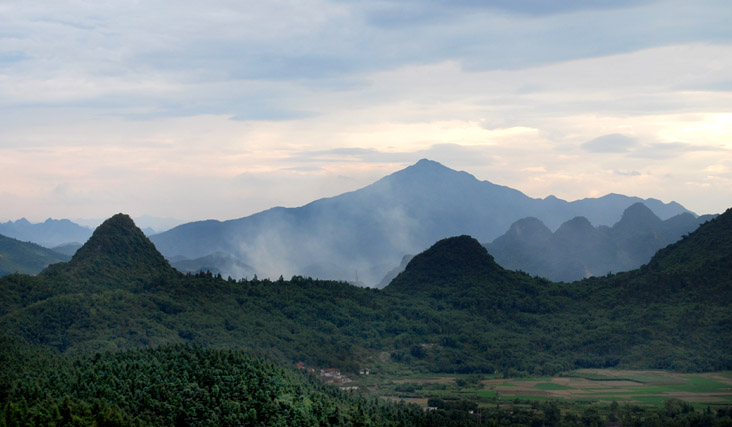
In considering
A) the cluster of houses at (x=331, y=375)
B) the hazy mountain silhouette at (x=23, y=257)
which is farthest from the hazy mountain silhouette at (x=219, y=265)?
the cluster of houses at (x=331, y=375)

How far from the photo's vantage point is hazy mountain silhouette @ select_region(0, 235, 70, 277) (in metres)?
104

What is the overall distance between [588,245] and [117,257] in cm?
8679

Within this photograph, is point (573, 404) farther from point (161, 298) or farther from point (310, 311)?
point (161, 298)

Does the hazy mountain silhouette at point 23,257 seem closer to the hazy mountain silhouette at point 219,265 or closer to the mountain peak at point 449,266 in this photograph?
the hazy mountain silhouette at point 219,265

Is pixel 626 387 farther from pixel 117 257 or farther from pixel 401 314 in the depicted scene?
pixel 117 257

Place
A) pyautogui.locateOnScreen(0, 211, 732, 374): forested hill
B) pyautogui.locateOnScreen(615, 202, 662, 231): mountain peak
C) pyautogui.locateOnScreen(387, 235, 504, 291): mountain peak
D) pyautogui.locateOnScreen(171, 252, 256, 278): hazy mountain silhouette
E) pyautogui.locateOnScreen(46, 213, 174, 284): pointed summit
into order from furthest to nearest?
pyautogui.locateOnScreen(615, 202, 662, 231): mountain peak, pyautogui.locateOnScreen(171, 252, 256, 278): hazy mountain silhouette, pyautogui.locateOnScreen(387, 235, 504, 291): mountain peak, pyautogui.locateOnScreen(46, 213, 174, 284): pointed summit, pyautogui.locateOnScreen(0, 211, 732, 374): forested hill

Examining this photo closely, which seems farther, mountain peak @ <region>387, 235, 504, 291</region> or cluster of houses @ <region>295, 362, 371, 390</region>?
mountain peak @ <region>387, 235, 504, 291</region>

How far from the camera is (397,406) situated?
40.3 m

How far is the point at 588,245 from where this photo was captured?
128 m

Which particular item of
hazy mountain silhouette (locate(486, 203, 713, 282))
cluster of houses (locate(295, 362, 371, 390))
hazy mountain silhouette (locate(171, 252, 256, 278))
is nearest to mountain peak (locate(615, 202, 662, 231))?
hazy mountain silhouette (locate(486, 203, 713, 282))

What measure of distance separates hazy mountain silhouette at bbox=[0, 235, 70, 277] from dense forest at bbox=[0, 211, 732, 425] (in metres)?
44.9

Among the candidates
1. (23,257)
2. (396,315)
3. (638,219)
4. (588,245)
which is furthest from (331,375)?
(638,219)

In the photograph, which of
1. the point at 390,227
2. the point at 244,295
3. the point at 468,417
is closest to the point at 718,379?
the point at 468,417

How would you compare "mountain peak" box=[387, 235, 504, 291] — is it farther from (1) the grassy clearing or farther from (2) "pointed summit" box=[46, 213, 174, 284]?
(2) "pointed summit" box=[46, 213, 174, 284]
